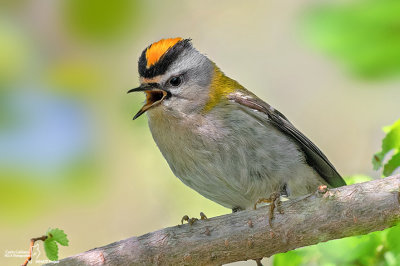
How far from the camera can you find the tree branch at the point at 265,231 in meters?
2.57

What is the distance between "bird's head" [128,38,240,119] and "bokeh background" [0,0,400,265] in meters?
0.72

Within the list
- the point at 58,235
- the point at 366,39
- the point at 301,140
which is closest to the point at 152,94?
the point at 301,140

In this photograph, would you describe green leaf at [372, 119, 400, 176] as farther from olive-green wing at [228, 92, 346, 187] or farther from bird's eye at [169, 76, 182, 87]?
bird's eye at [169, 76, 182, 87]

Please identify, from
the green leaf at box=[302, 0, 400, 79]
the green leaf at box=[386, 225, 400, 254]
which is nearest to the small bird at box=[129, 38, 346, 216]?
the green leaf at box=[386, 225, 400, 254]

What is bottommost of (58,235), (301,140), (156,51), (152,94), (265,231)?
(265,231)

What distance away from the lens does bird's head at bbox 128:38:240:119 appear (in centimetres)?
350

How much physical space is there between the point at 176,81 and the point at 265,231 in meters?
1.29

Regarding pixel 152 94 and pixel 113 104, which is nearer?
pixel 152 94

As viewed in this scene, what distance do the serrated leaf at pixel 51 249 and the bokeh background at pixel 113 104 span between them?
1471 millimetres

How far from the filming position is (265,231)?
109 inches

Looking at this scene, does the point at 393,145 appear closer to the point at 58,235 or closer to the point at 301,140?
the point at 301,140

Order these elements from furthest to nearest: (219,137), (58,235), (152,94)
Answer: (152,94), (219,137), (58,235)

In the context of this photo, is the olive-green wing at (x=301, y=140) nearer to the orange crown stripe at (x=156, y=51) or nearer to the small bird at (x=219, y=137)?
the small bird at (x=219, y=137)

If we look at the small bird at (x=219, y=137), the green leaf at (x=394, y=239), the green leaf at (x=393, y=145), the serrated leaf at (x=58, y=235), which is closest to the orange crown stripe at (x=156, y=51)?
the small bird at (x=219, y=137)
